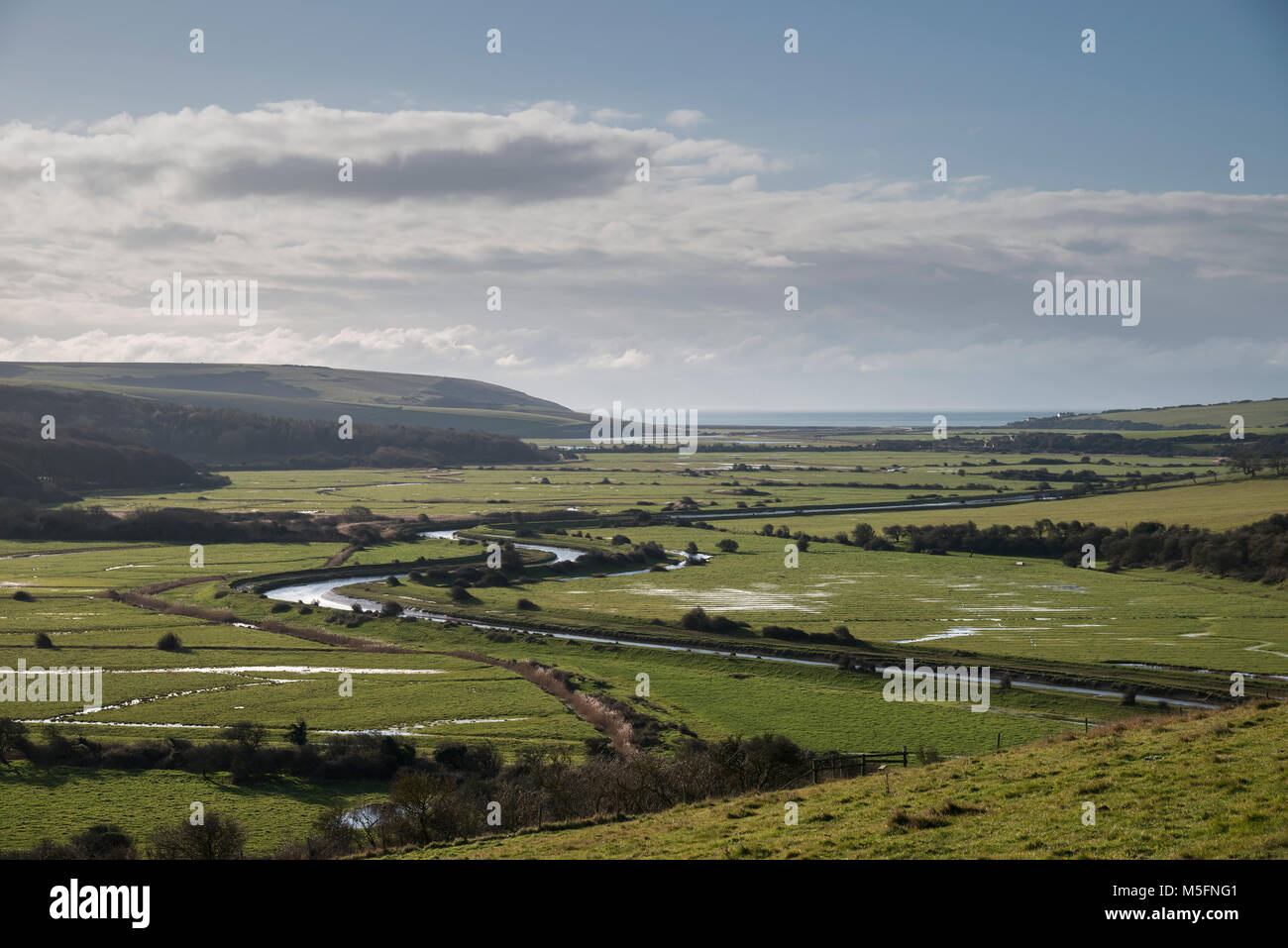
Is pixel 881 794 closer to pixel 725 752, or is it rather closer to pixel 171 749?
pixel 725 752

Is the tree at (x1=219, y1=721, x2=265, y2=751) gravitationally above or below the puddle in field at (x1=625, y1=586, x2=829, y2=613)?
above

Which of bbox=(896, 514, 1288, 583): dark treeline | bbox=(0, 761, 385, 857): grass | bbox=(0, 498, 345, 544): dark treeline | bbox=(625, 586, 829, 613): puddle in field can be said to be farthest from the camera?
bbox=(0, 498, 345, 544): dark treeline

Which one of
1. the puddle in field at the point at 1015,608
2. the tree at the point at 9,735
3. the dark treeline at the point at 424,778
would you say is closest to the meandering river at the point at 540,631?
the dark treeline at the point at 424,778

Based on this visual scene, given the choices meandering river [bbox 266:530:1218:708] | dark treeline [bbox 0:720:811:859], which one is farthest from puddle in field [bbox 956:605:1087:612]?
dark treeline [bbox 0:720:811:859]

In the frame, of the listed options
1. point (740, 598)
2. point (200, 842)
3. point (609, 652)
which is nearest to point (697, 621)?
point (609, 652)

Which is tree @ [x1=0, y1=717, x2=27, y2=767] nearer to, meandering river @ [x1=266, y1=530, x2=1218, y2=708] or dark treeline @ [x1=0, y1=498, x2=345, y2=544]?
meandering river @ [x1=266, y1=530, x2=1218, y2=708]
